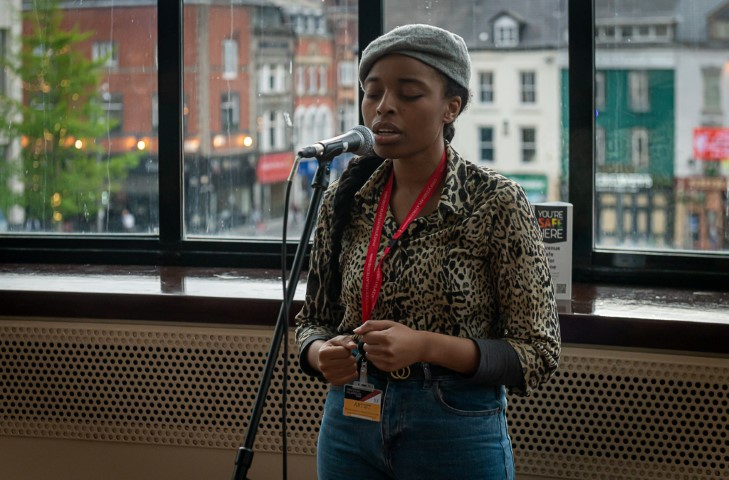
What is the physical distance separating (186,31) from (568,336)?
187 cm

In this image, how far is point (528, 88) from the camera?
3.13m

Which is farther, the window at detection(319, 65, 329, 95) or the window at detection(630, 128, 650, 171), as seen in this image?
the window at detection(319, 65, 329, 95)

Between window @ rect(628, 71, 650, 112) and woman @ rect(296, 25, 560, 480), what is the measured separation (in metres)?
1.51

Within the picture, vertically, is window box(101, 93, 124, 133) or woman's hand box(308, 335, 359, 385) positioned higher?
window box(101, 93, 124, 133)

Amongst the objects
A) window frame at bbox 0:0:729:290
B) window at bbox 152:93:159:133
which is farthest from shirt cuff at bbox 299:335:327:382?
window at bbox 152:93:159:133

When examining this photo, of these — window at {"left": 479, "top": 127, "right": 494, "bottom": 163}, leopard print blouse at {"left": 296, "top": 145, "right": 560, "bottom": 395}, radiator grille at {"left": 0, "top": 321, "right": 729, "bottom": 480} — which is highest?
window at {"left": 479, "top": 127, "right": 494, "bottom": 163}

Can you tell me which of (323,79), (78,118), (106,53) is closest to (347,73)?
(323,79)

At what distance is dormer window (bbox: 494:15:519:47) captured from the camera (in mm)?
3156

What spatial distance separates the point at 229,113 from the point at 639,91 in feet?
4.70

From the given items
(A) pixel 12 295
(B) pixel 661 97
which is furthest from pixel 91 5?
(B) pixel 661 97

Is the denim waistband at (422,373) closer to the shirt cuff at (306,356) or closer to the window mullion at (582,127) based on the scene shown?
the shirt cuff at (306,356)

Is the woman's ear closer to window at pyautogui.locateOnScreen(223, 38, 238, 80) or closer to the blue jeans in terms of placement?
the blue jeans

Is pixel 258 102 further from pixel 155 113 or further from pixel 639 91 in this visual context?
pixel 639 91

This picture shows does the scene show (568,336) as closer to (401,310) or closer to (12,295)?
(401,310)
